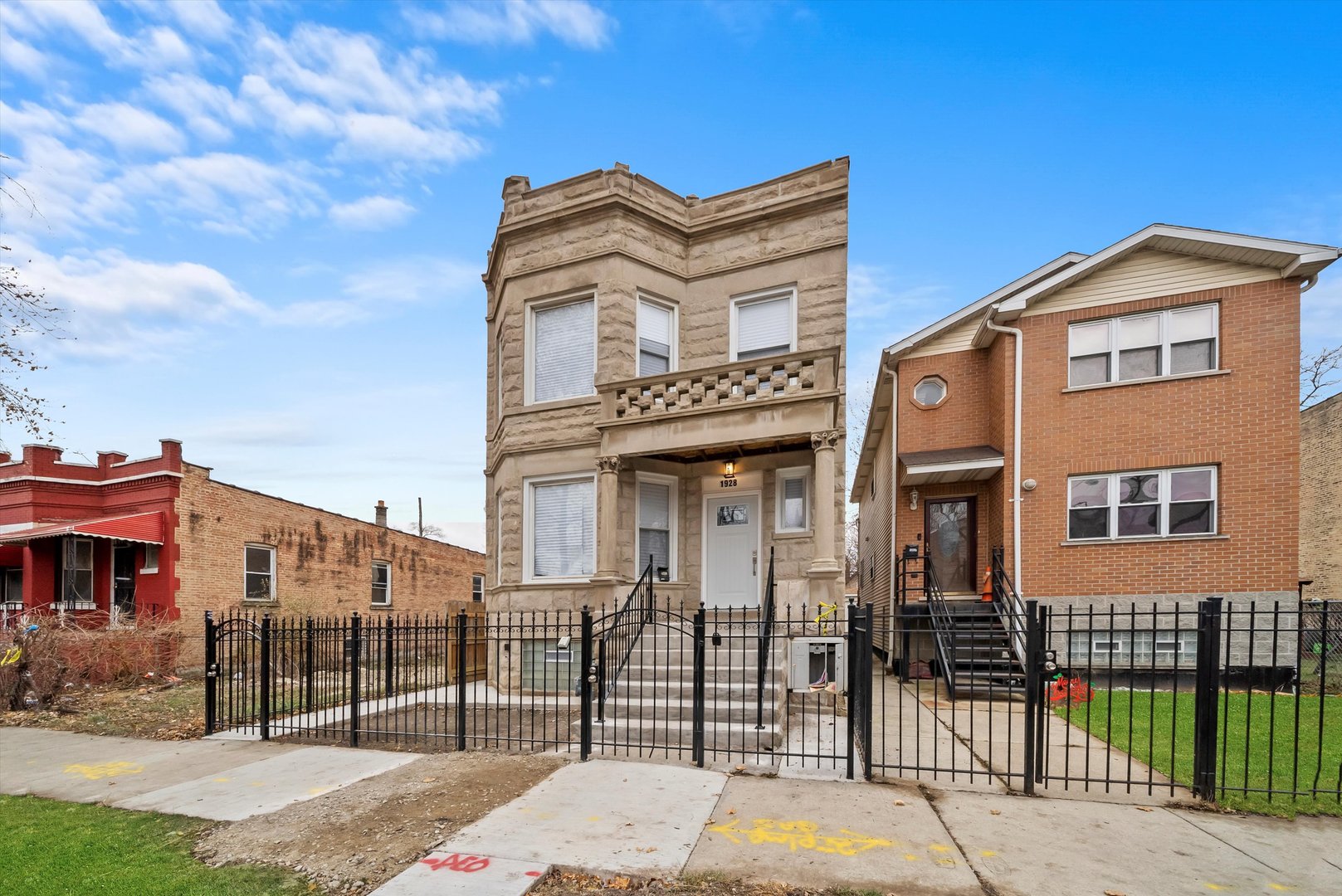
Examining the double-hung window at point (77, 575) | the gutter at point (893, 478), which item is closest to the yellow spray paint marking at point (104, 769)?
the double-hung window at point (77, 575)

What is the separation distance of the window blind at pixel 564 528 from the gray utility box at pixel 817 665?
4447 millimetres

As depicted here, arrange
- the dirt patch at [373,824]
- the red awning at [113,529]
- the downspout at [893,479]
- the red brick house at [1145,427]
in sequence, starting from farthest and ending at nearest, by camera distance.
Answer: the red awning at [113,529]
the downspout at [893,479]
the red brick house at [1145,427]
the dirt patch at [373,824]

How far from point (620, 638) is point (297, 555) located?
1542cm

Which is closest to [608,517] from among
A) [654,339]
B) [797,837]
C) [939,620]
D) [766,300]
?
[654,339]

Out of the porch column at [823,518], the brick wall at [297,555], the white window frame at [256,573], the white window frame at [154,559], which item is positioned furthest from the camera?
the white window frame at [256,573]

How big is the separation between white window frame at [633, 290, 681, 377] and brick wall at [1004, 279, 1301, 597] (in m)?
6.76

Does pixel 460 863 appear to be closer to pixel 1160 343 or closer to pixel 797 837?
pixel 797 837

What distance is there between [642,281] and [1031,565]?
9360 millimetres

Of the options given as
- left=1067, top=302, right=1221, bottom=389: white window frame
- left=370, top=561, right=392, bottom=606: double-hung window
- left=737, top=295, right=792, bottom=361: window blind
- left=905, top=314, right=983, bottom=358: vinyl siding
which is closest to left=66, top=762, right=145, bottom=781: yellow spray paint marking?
left=737, top=295, right=792, bottom=361: window blind

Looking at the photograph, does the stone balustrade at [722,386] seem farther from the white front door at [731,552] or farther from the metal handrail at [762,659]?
the metal handrail at [762,659]

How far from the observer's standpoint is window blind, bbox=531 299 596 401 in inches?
522

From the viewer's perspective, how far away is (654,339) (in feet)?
44.4

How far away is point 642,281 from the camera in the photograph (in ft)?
43.3

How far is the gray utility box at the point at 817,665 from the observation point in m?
9.57
